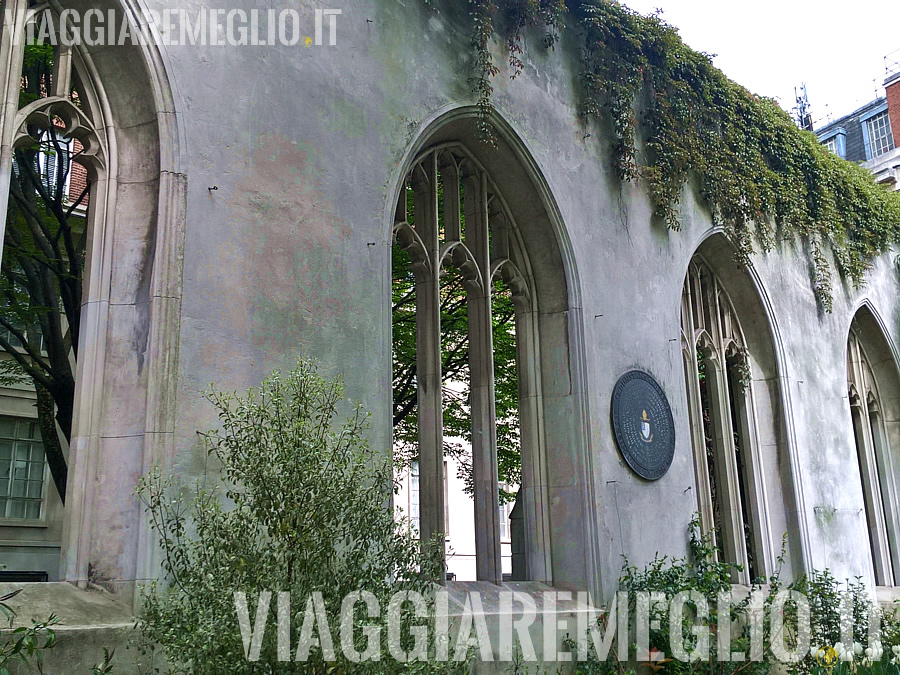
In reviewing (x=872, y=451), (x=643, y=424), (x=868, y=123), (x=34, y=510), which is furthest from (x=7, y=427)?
(x=868, y=123)

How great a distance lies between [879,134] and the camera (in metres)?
30.6

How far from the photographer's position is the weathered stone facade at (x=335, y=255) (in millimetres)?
5156

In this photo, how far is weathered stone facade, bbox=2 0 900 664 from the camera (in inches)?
203

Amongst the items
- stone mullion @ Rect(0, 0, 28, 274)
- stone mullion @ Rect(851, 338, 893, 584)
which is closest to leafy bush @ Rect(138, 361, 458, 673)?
stone mullion @ Rect(0, 0, 28, 274)

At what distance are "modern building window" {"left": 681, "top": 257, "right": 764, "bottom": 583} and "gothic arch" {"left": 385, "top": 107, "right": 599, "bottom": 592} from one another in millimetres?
2700

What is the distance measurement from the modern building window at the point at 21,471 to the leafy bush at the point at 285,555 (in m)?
14.8

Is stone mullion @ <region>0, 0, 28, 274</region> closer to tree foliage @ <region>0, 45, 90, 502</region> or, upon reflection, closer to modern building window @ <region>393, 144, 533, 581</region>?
modern building window @ <region>393, 144, 533, 581</region>

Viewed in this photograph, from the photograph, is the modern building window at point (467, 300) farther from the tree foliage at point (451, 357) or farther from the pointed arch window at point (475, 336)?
the tree foliage at point (451, 357)

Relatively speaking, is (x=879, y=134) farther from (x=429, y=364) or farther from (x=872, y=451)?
(x=429, y=364)

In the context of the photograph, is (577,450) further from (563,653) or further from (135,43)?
(135,43)

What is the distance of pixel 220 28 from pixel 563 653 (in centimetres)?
516

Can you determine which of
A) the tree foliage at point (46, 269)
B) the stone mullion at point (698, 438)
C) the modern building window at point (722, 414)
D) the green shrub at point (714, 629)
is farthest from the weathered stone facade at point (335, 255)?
the tree foliage at point (46, 269)

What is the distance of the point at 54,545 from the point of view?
1734cm

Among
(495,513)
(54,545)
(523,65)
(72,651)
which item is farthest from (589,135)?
(54,545)
